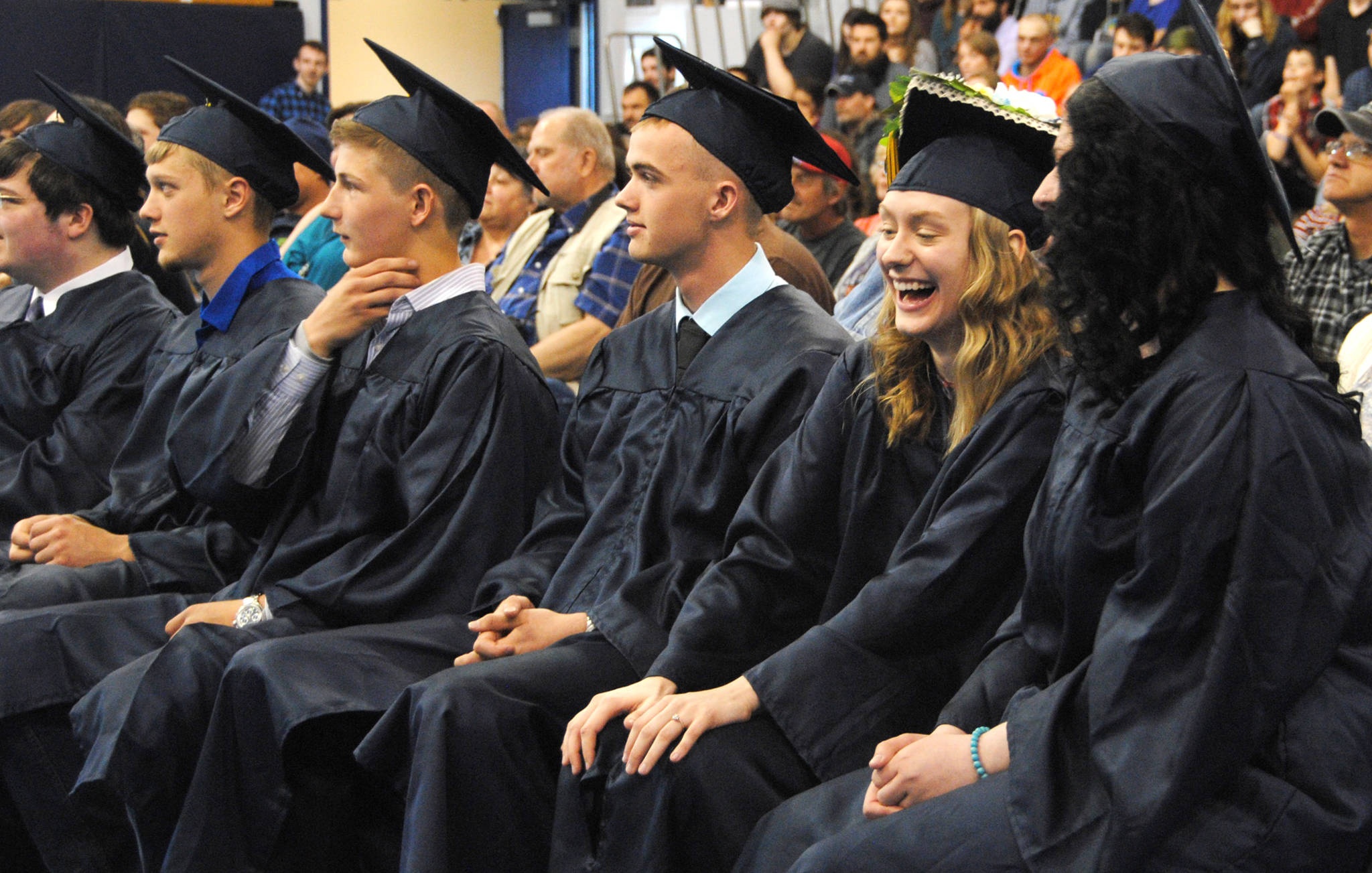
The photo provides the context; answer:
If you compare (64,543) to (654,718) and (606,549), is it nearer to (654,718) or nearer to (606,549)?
(606,549)

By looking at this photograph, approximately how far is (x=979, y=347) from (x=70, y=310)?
301cm

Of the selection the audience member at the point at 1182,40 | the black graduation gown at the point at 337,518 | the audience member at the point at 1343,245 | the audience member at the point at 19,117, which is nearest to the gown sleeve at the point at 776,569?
the black graduation gown at the point at 337,518

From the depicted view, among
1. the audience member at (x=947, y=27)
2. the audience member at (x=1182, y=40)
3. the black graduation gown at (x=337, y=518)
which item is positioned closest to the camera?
the black graduation gown at (x=337, y=518)

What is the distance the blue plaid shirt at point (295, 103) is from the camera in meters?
11.8

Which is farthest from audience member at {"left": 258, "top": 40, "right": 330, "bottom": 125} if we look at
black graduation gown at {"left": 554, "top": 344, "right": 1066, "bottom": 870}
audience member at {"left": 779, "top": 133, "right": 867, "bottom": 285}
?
black graduation gown at {"left": 554, "top": 344, "right": 1066, "bottom": 870}

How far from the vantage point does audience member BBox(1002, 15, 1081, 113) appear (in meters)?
8.48

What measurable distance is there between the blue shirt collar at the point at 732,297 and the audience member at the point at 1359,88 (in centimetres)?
472

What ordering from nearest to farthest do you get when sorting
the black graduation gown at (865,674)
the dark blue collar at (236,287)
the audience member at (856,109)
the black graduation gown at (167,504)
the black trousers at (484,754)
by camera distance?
the black graduation gown at (865,674), the black trousers at (484,754), the black graduation gown at (167,504), the dark blue collar at (236,287), the audience member at (856,109)

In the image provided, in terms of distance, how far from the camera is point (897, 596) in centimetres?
237

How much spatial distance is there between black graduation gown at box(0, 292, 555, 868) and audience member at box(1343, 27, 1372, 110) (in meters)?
5.03

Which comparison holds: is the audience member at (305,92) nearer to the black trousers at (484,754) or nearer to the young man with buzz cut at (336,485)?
the young man with buzz cut at (336,485)

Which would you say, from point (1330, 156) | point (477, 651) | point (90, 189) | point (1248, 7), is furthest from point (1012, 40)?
point (477, 651)

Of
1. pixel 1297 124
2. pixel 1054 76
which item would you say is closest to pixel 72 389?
pixel 1297 124

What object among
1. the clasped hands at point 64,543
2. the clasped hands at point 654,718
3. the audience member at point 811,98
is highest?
the audience member at point 811,98
